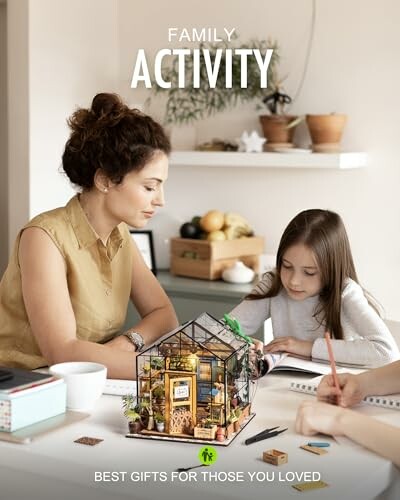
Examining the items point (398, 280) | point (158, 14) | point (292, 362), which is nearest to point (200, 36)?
point (158, 14)

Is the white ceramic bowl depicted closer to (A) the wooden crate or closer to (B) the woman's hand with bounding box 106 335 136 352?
(B) the woman's hand with bounding box 106 335 136 352

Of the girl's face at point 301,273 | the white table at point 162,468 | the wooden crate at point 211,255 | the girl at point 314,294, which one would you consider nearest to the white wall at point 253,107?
the wooden crate at point 211,255

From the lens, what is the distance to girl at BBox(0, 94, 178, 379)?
86.0 inches

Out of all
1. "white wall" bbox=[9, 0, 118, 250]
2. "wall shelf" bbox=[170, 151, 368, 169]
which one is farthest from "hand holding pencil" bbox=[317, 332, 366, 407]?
"white wall" bbox=[9, 0, 118, 250]

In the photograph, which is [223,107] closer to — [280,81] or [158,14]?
[280,81]

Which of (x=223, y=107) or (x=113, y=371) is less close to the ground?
(x=223, y=107)

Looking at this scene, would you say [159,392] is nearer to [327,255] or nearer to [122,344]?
[122,344]

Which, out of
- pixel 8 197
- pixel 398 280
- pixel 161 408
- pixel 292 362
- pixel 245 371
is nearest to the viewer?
pixel 161 408

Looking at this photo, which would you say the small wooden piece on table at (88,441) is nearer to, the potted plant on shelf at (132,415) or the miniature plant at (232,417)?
the potted plant on shelf at (132,415)

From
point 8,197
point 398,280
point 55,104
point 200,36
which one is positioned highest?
point 200,36

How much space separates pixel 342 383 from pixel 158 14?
2921 mm

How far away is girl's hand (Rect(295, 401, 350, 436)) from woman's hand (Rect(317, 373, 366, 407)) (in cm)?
A: 19

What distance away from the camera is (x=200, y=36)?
167 inches

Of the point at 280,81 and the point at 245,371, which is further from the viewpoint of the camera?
the point at 280,81
